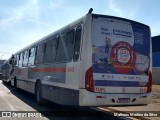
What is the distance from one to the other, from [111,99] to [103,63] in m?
1.17

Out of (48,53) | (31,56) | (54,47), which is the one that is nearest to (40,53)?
(48,53)

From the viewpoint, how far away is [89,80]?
29.4ft

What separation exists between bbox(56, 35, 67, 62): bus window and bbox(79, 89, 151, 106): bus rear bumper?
6.94ft

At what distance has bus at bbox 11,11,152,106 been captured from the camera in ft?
29.6

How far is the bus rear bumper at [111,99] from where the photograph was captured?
8.88 metres

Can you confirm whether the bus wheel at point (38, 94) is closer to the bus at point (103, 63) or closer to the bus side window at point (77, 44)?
the bus at point (103, 63)

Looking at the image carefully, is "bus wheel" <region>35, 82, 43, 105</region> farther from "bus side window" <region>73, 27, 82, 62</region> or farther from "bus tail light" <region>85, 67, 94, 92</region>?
"bus tail light" <region>85, 67, 94, 92</region>

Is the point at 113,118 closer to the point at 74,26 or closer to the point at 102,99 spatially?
the point at 102,99

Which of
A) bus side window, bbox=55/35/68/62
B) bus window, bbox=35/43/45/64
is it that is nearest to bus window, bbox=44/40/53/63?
bus window, bbox=35/43/45/64

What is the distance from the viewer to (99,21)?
9422 mm

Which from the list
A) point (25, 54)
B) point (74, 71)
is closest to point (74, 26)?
point (74, 71)

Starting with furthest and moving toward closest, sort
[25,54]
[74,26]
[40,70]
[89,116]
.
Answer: [25,54] < [40,70] < [89,116] < [74,26]

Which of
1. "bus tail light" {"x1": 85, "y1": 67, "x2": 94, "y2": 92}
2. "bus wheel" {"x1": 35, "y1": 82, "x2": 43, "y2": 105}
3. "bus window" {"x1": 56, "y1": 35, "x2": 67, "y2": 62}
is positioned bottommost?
"bus wheel" {"x1": 35, "y1": 82, "x2": 43, "y2": 105}

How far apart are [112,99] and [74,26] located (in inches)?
110
